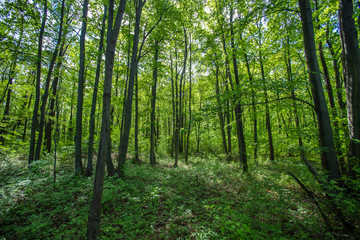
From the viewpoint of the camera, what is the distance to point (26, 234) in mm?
3527

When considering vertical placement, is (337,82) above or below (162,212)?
above

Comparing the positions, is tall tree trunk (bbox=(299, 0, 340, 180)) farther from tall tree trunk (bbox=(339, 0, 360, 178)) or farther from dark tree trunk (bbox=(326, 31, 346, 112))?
dark tree trunk (bbox=(326, 31, 346, 112))

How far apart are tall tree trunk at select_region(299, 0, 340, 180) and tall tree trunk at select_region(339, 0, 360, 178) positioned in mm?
406

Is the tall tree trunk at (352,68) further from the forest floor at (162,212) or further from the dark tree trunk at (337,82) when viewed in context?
the dark tree trunk at (337,82)

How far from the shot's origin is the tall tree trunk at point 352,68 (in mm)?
3217

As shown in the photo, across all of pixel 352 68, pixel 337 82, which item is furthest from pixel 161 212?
pixel 337 82

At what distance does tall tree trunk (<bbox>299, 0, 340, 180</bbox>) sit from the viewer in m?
3.79

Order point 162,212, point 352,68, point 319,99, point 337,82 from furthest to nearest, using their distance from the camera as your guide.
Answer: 1. point 337,82
2. point 162,212
3. point 319,99
4. point 352,68

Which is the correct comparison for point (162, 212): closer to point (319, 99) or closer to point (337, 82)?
point (319, 99)

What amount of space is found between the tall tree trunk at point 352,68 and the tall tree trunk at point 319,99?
406 mm

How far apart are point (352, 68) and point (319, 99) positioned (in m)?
0.92

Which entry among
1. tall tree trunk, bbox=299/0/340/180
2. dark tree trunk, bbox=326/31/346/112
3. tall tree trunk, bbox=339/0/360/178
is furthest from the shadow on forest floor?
dark tree trunk, bbox=326/31/346/112

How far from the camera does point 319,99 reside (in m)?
3.97

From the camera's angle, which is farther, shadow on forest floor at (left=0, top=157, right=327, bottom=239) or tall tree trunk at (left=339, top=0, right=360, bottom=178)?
shadow on forest floor at (left=0, top=157, right=327, bottom=239)
